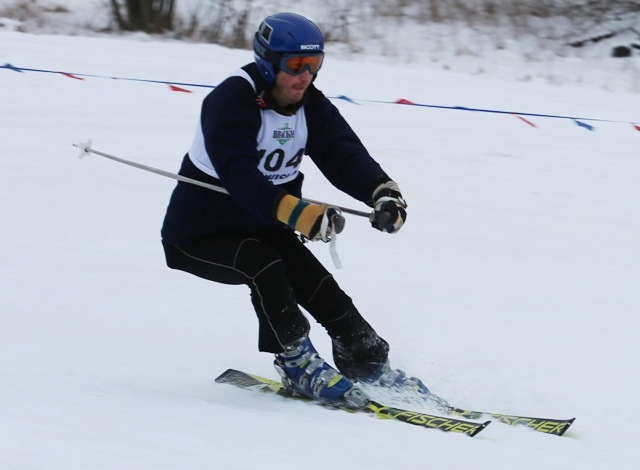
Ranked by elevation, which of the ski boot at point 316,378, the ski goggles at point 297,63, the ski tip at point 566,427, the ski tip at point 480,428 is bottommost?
the ski boot at point 316,378

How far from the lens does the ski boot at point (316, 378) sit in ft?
12.8

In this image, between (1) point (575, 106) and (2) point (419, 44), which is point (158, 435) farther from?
(2) point (419, 44)

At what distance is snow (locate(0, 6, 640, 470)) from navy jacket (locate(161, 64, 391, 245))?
699 mm

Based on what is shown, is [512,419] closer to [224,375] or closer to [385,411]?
[385,411]

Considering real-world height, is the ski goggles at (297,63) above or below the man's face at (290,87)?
above

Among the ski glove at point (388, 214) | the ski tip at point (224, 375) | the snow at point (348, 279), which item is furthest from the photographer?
the ski tip at point (224, 375)

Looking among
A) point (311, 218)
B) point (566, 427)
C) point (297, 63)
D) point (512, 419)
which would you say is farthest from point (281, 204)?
point (566, 427)

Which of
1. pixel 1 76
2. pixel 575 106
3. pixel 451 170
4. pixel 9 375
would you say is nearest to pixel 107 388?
pixel 9 375

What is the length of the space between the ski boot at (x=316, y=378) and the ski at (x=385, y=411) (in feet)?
0.11

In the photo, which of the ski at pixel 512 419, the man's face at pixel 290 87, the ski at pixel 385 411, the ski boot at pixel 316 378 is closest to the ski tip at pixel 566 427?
the ski at pixel 512 419

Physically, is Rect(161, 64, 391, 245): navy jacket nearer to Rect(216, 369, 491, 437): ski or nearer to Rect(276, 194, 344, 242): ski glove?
Rect(276, 194, 344, 242): ski glove

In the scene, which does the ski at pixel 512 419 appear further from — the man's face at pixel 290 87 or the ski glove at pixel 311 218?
the man's face at pixel 290 87

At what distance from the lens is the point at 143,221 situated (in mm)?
6785

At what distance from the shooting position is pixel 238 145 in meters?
3.63
